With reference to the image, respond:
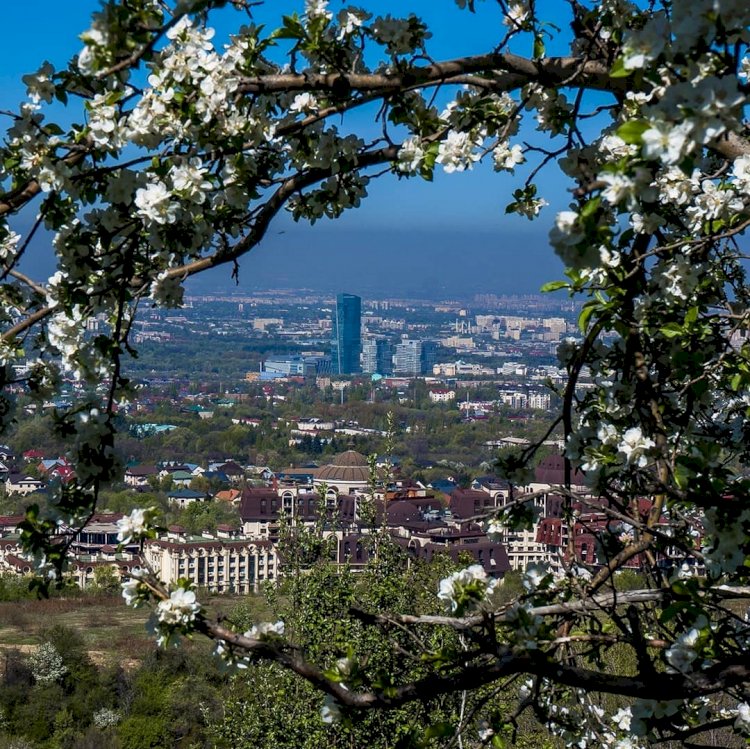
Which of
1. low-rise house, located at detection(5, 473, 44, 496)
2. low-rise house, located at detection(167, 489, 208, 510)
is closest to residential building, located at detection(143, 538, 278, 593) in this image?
low-rise house, located at detection(167, 489, 208, 510)

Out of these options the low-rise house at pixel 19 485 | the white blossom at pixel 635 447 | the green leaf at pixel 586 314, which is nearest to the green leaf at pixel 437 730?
the white blossom at pixel 635 447

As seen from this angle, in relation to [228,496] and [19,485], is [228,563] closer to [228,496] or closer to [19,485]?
[228,496]

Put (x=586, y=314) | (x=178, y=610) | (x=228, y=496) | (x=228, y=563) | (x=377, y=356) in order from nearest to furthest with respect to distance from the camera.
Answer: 1. (x=178, y=610)
2. (x=586, y=314)
3. (x=228, y=563)
4. (x=228, y=496)
5. (x=377, y=356)

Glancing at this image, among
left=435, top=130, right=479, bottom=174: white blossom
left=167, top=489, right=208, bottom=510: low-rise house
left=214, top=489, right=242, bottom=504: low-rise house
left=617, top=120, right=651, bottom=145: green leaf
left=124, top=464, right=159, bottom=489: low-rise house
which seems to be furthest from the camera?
left=124, top=464, right=159, bottom=489: low-rise house

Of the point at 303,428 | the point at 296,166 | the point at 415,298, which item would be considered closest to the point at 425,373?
the point at 303,428

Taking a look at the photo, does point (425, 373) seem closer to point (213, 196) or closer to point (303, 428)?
point (303, 428)

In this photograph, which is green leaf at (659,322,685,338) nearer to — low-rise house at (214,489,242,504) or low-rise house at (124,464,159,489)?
low-rise house at (214,489,242,504)

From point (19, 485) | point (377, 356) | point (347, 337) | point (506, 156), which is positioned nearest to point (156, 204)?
point (506, 156)
